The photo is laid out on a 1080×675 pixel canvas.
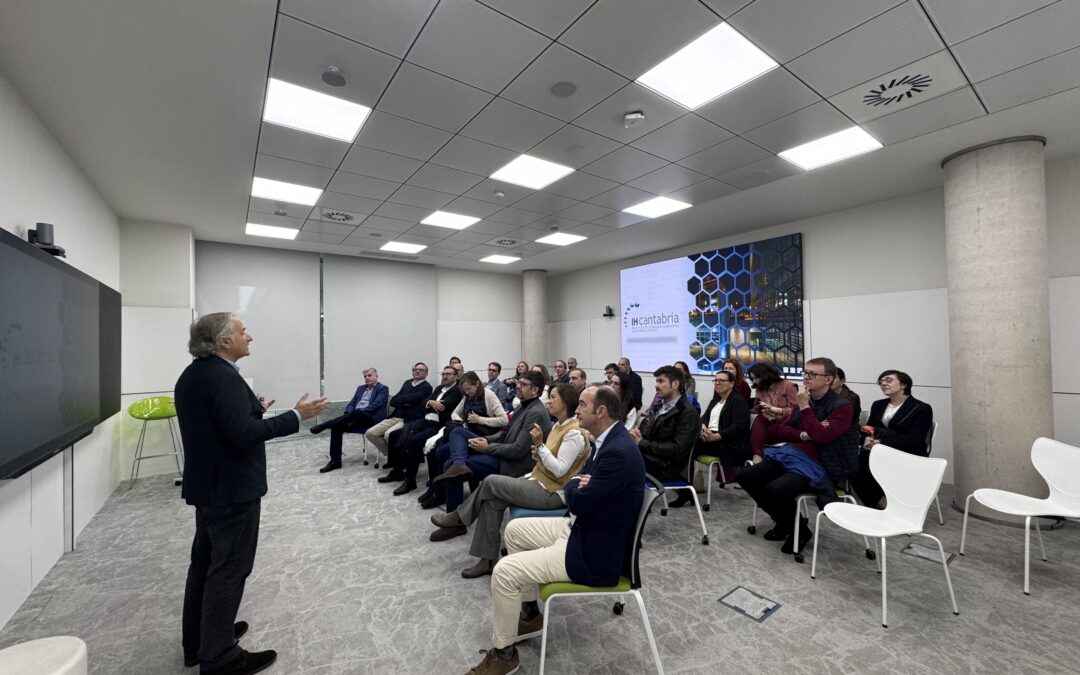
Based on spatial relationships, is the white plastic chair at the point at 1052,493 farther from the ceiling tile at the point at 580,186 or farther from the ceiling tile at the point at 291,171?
the ceiling tile at the point at 291,171

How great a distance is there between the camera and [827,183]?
497 cm

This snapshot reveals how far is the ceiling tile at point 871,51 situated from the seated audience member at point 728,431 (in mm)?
2561

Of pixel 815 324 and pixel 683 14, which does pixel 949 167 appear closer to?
pixel 815 324

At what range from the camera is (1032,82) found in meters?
3.03

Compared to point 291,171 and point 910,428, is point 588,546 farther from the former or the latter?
point 291,171

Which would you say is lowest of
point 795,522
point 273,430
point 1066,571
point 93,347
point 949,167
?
point 1066,571

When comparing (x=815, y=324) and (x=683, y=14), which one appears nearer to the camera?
(x=683, y=14)

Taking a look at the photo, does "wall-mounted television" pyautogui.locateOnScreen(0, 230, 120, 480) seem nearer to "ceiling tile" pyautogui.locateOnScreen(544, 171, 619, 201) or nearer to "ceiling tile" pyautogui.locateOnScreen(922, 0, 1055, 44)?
"ceiling tile" pyautogui.locateOnScreen(544, 171, 619, 201)

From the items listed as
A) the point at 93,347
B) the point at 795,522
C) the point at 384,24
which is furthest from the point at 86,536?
the point at 795,522

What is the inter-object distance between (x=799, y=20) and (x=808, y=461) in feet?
9.55

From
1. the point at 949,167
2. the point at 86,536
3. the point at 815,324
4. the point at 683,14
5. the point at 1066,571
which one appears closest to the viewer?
the point at 683,14

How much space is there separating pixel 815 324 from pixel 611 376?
3.38 metres

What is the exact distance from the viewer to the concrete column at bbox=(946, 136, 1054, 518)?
150 inches

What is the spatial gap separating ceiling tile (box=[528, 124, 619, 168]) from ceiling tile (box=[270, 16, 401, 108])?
4.74ft
